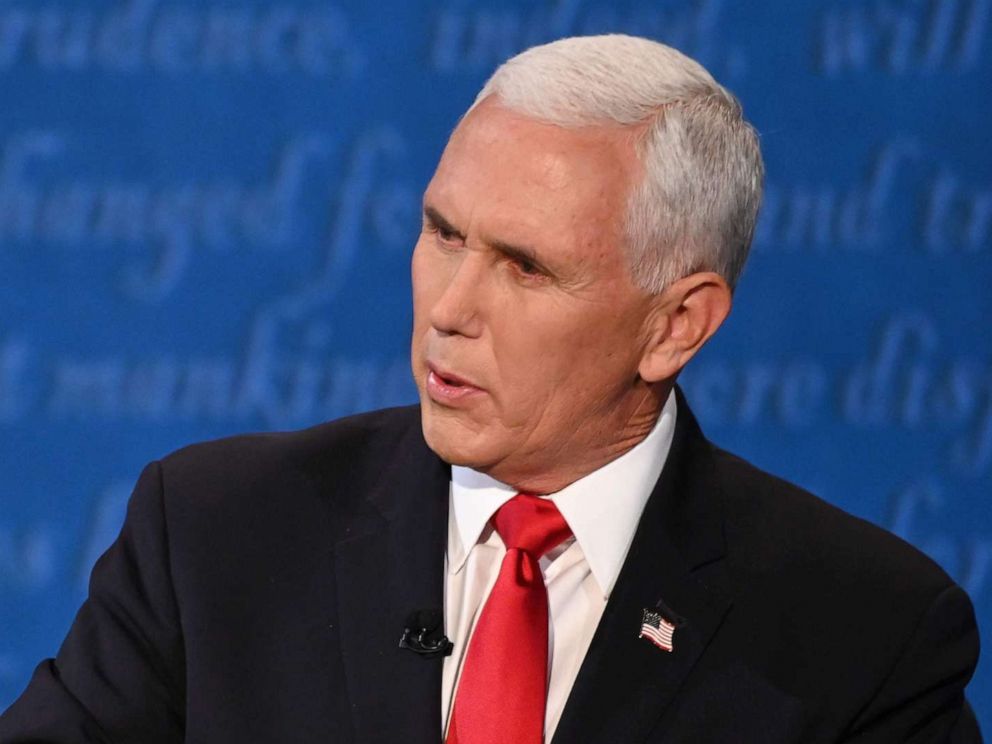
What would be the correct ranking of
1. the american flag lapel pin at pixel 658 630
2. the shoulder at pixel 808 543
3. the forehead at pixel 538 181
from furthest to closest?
the shoulder at pixel 808 543
the american flag lapel pin at pixel 658 630
the forehead at pixel 538 181

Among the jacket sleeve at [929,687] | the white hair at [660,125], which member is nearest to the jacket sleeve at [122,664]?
the white hair at [660,125]

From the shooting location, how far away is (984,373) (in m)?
3.50

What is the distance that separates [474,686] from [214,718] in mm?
306

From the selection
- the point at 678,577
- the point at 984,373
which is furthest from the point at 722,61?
the point at 678,577

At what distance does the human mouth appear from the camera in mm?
1965

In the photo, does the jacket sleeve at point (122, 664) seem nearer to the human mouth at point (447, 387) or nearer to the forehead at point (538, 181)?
the human mouth at point (447, 387)

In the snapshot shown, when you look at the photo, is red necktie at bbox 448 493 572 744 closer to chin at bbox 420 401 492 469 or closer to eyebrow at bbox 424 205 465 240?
chin at bbox 420 401 492 469

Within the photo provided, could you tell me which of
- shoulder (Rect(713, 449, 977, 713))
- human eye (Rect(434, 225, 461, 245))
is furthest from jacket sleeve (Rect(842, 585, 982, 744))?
human eye (Rect(434, 225, 461, 245))

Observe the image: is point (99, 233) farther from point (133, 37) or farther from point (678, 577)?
point (678, 577)

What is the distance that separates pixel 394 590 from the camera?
2.03 m

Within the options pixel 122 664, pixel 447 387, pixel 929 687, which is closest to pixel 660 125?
pixel 447 387

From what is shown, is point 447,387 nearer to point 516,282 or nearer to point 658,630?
point 516,282

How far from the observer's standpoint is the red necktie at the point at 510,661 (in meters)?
1.94

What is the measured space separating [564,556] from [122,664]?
21.2 inches
